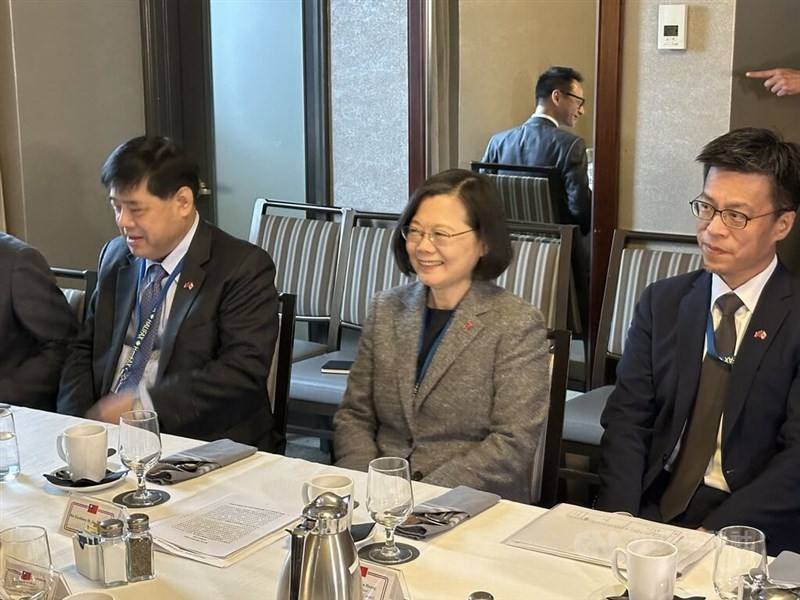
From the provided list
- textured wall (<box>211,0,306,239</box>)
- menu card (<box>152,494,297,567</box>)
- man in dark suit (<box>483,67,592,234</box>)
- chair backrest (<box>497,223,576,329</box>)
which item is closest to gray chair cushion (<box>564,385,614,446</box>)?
chair backrest (<box>497,223,576,329</box>)

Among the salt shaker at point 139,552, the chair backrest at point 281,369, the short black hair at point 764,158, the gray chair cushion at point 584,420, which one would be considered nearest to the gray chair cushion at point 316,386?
the chair backrest at point 281,369

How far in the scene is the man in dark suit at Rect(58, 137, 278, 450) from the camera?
274cm

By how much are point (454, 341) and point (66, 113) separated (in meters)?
2.51

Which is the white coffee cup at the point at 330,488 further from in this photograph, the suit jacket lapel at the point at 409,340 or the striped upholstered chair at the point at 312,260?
the striped upholstered chair at the point at 312,260

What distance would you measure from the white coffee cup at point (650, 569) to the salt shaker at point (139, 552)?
0.69 m

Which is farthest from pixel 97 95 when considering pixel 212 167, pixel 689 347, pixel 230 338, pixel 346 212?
pixel 689 347

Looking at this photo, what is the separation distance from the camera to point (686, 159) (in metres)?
3.69

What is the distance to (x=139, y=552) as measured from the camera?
1640 mm

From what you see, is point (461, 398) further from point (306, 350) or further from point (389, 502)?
point (306, 350)

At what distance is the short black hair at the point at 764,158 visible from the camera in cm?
231

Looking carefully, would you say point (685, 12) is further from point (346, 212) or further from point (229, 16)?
point (229, 16)

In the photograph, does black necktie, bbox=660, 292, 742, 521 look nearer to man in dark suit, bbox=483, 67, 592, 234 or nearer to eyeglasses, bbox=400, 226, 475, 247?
eyeglasses, bbox=400, 226, 475, 247

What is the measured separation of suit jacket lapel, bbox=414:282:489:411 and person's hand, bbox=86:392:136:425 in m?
0.72

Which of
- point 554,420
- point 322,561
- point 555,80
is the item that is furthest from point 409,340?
point 555,80
